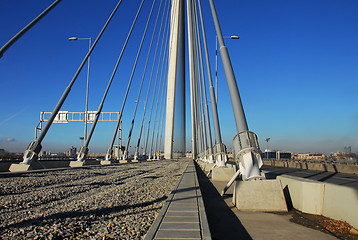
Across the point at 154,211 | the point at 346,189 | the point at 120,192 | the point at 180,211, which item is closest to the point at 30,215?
the point at 154,211

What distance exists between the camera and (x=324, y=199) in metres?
5.84

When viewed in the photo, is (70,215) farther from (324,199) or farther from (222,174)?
(222,174)

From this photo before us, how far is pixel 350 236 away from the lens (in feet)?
14.9

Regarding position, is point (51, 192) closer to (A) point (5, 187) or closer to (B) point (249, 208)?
(A) point (5, 187)

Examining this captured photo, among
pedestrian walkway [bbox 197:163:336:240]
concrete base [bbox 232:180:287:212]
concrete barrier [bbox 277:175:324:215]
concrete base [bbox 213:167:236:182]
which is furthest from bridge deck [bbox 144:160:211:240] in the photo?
concrete base [bbox 213:167:236:182]

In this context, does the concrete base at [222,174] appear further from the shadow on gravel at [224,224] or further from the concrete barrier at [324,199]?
the concrete barrier at [324,199]

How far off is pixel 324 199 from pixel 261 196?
1.27 m

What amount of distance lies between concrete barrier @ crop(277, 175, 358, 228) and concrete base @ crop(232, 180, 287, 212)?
0.41 meters

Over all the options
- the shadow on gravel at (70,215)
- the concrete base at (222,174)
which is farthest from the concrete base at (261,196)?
the concrete base at (222,174)

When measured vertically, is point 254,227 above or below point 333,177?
below

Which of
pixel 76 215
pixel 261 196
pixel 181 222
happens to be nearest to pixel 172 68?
pixel 261 196

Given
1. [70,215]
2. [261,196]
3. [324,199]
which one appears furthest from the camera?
[261,196]

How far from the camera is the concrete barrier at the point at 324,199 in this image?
16.1ft

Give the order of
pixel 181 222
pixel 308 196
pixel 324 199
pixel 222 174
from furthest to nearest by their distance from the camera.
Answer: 1. pixel 222 174
2. pixel 308 196
3. pixel 324 199
4. pixel 181 222
